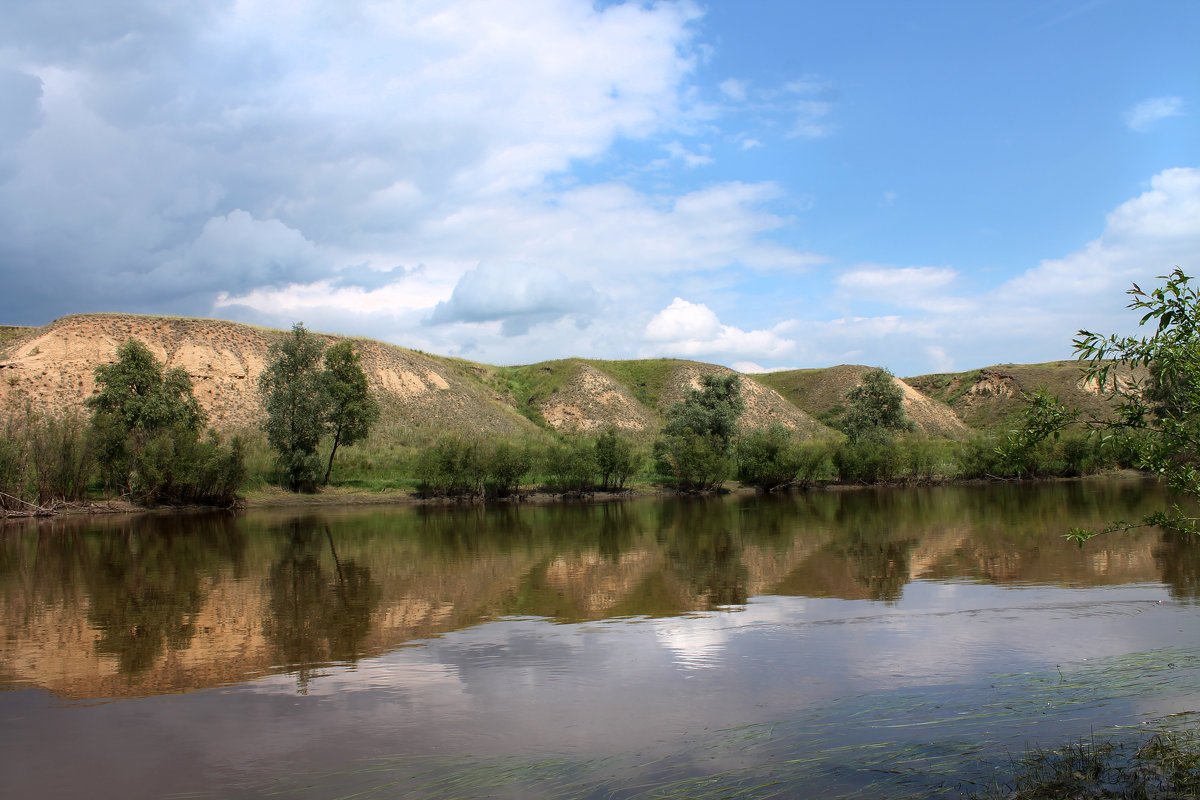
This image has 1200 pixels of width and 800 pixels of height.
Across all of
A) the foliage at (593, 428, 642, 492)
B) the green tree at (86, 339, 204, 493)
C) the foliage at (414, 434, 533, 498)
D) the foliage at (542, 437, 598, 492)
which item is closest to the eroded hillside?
the foliage at (414, 434, 533, 498)

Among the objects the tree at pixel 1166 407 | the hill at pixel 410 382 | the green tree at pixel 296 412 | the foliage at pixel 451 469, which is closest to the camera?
the tree at pixel 1166 407

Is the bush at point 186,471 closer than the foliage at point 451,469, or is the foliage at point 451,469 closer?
the bush at point 186,471

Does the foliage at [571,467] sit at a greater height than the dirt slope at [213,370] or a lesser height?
lesser

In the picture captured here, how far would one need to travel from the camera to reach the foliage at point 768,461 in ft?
213

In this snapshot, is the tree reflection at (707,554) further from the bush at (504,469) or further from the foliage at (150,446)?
the foliage at (150,446)

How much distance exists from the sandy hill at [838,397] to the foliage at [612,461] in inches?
2102

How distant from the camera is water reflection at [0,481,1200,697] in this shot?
13.2 meters

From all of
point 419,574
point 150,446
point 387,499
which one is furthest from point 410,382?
point 419,574

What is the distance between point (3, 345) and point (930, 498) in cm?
9156

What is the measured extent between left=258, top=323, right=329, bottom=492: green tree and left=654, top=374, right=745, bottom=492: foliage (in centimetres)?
2870

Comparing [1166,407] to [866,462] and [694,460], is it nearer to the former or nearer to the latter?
[694,460]

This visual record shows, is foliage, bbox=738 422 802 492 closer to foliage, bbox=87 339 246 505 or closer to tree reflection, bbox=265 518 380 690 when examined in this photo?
foliage, bbox=87 339 246 505

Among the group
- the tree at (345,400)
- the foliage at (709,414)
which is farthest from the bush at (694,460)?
the tree at (345,400)

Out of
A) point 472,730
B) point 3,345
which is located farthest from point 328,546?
point 3,345
